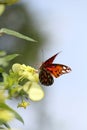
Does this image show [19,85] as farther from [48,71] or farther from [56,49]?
[56,49]

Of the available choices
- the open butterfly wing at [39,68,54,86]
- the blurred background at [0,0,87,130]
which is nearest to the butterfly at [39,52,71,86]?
the open butterfly wing at [39,68,54,86]

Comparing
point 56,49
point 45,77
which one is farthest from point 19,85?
point 56,49

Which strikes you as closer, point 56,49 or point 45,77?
point 45,77

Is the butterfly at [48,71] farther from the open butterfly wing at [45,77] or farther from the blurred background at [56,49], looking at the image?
the blurred background at [56,49]

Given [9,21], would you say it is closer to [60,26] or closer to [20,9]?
[20,9]

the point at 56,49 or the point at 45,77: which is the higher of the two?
the point at 56,49

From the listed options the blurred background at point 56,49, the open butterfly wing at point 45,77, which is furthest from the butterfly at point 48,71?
the blurred background at point 56,49

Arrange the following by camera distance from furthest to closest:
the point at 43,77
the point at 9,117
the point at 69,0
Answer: the point at 69,0
the point at 43,77
the point at 9,117

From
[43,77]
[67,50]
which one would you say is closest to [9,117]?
[43,77]
